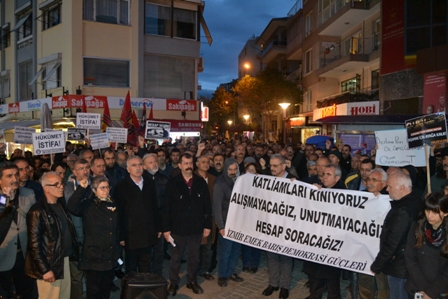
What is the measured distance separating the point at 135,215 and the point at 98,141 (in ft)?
19.4

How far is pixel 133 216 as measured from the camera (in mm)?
5891

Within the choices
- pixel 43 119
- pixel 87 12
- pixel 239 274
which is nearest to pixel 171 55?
pixel 87 12

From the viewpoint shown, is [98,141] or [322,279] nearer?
[322,279]

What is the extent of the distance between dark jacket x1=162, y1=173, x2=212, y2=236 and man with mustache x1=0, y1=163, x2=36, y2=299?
1972 millimetres

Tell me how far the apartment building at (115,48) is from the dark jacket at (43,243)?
59.5ft

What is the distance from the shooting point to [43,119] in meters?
13.6

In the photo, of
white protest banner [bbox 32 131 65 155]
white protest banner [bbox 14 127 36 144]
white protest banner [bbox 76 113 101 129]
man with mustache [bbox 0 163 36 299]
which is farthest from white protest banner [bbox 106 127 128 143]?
man with mustache [bbox 0 163 36 299]

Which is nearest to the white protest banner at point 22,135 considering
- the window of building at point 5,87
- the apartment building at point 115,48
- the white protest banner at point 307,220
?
the white protest banner at point 307,220

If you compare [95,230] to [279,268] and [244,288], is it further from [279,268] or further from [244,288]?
[279,268]

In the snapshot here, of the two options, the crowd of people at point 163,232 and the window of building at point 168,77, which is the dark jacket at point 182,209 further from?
the window of building at point 168,77

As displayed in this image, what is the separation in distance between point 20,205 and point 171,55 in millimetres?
20350

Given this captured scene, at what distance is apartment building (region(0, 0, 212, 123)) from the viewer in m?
22.2

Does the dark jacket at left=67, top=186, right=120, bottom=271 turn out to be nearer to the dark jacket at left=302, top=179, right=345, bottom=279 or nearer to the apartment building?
the dark jacket at left=302, top=179, right=345, bottom=279

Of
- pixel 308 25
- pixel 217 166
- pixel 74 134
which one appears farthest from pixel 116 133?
pixel 308 25
